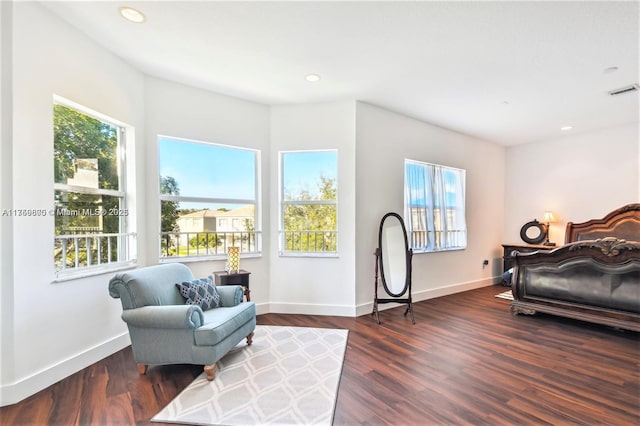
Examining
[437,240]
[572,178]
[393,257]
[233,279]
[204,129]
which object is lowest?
[233,279]

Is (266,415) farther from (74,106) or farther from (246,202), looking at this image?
(74,106)

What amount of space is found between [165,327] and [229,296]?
2.36 feet

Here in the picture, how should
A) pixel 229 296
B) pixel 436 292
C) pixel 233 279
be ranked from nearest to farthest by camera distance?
pixel 229 296 < pixel 233 279 < pixel 436 292

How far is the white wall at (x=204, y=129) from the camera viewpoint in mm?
3430

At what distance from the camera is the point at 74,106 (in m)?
2.67

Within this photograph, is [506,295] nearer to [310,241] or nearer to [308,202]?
[310,241]

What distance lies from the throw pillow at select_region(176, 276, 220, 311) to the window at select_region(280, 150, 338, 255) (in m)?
1.37

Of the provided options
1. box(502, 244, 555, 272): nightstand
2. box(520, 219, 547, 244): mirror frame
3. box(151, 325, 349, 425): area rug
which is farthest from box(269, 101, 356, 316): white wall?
box(520, 219, 547, 244): mirror frame

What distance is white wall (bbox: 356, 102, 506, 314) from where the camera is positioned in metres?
4.12

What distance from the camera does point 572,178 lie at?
17.9ft

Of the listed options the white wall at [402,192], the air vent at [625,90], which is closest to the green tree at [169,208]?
the white wall at [402,192]

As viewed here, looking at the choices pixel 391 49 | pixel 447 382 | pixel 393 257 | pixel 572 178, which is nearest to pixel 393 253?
pixel 393 257

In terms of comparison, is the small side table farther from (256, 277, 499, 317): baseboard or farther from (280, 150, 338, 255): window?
(280, 150, 338, 255): window

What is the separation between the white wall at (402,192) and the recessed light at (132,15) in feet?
8.38
